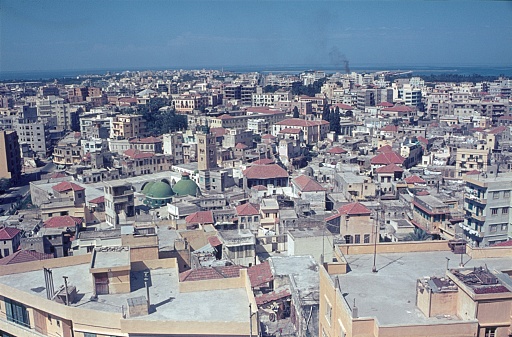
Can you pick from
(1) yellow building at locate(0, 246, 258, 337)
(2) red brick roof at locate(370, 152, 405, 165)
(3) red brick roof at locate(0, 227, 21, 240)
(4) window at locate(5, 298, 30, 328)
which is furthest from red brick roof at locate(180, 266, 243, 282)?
(2) red brick roof at locate(370, 152, 405, 165)

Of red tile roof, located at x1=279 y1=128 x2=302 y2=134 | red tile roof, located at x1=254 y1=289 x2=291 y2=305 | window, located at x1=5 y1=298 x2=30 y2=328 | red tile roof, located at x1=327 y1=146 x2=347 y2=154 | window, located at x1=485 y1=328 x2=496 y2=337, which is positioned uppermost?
window, located at x1=485 y1=328 x2=496 y2=337

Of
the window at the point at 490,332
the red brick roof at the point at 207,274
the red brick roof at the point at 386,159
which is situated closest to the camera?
the window at the point at 490,332

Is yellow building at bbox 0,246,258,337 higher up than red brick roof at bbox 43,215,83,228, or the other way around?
yellow building at bbox 0,246,258,337

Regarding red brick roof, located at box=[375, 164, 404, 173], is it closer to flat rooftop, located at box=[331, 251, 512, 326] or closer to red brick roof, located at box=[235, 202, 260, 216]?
red brick roof, located at box=[235, 202, 260, 216]

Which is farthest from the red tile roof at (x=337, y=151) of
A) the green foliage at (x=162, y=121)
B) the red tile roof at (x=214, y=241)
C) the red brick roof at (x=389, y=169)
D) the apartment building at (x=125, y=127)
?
the red tile roof at (x=214, y=241)

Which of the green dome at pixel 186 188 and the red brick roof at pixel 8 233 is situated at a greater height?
the red brick roof at pixel 8 233

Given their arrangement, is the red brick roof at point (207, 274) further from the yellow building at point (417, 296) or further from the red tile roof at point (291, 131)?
the red tile roof at point (291, 131)
